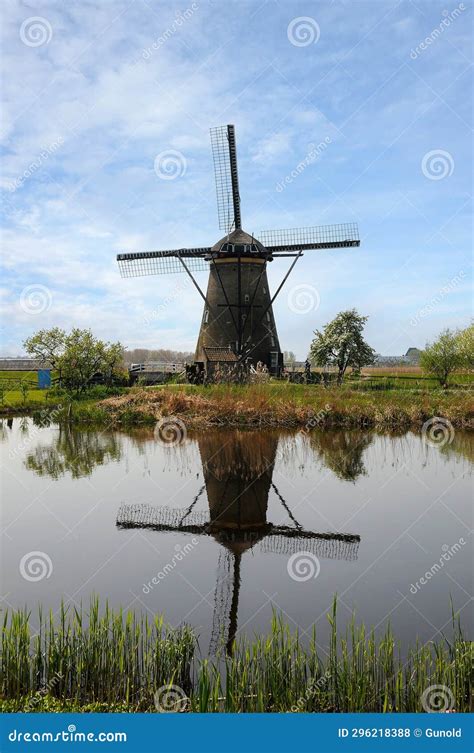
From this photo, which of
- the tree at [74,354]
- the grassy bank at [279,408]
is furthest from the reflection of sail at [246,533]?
the tree at [74,354]

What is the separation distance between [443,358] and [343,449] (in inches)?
1154

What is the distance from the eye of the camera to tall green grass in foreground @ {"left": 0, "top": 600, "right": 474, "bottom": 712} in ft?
14.5

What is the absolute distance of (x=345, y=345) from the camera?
42062mm

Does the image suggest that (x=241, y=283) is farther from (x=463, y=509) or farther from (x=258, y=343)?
(x=463, y=509)

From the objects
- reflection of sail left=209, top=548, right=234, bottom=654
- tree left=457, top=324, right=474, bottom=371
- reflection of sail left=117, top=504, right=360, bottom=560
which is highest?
tree left=457, top=324, right=474, bottom=371

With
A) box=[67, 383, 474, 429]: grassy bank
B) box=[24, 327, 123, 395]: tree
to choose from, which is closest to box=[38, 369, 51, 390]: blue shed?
box=[24, 327, 123, 395]: tree

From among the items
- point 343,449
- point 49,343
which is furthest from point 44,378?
point 343,449

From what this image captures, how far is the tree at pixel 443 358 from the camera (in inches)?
1705

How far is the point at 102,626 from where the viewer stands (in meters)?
5.10

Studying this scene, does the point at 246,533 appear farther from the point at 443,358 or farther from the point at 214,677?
the point at 443,358

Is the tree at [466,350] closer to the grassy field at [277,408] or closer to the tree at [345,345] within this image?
the tree at [345,345]

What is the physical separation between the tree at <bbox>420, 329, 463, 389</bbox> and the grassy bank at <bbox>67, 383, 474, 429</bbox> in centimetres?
1859

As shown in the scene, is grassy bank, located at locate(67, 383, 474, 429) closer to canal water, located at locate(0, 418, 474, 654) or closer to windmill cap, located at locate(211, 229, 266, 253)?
canal water, located at locate(0, 418, 474, 654)
